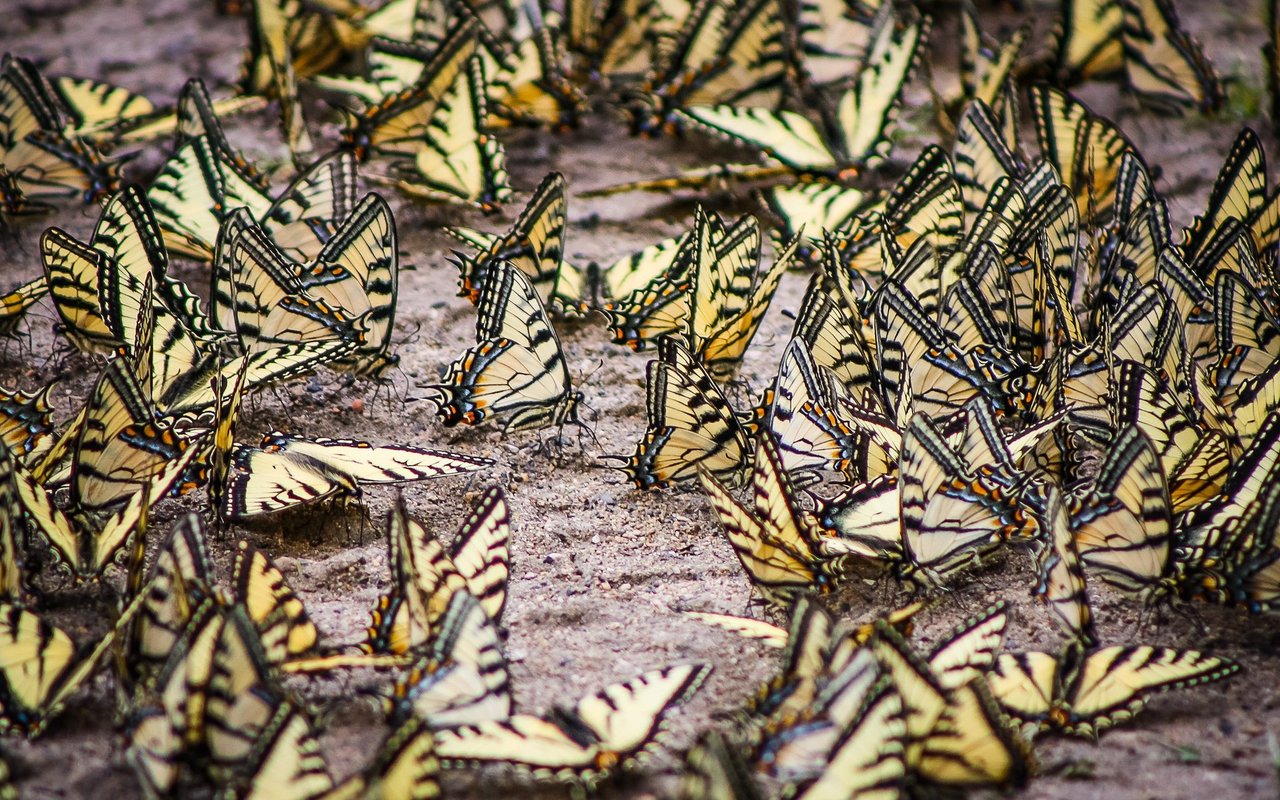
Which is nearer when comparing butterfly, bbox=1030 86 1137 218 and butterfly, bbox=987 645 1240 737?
butterfly, bbox=987 645 1240 737

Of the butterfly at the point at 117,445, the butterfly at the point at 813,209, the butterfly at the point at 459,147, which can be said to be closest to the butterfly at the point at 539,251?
the butterfly at the point at 459,147

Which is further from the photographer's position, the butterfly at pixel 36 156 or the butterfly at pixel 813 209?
the butterfly at pixel 813 209

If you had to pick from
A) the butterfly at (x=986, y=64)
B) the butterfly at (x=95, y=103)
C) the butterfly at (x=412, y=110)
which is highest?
the butterfly at (x=986, y=64)

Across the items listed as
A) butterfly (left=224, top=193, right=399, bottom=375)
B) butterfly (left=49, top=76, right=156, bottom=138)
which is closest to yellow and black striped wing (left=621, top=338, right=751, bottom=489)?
butterfly (left=224, top=193, right=399, bottom=375)

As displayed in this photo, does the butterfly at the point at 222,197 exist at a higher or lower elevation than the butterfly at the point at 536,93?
lower

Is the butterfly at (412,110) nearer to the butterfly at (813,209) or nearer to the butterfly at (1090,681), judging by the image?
the butterfly at (813,209)

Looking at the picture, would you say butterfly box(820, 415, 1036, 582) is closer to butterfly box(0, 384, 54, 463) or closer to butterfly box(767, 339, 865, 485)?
butterfly box(767, 339, 865, 485)

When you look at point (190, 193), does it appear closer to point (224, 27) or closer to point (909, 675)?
point (224, 27)
